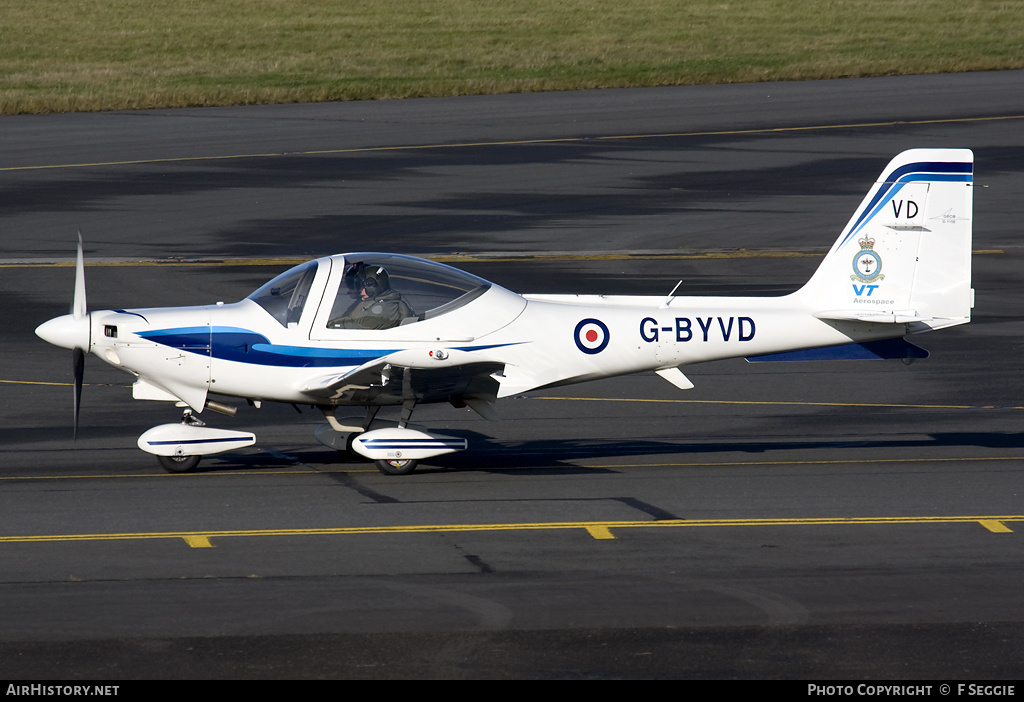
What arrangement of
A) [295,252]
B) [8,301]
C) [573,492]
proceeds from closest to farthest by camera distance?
[573,492], [8,301], [295,252]

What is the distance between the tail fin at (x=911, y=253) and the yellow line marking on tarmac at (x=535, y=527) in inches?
97.4

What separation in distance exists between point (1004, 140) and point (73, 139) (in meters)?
24.6

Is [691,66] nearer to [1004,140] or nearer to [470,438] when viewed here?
[1004,140]

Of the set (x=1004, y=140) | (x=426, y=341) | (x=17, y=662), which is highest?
(x=1004, y=140)

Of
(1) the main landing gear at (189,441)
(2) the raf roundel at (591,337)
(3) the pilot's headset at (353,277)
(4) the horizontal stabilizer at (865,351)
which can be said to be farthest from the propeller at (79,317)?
(4) the horizontal stabilizer at (865,351)

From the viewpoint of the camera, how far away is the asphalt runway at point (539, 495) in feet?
32.1

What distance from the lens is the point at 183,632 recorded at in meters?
9.92

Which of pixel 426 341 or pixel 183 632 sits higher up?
pixel 426 341

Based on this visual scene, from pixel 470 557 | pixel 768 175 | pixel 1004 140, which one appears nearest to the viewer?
pixel 470 557

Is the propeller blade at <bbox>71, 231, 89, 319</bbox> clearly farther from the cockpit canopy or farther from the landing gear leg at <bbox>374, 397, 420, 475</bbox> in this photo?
the landing gear leg at <bbox>374, 397, 420, 475</bbox>

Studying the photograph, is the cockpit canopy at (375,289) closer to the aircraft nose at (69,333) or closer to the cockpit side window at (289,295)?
the cockpit side window at (289,295)

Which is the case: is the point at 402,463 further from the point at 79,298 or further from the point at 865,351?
the point at 865,351
